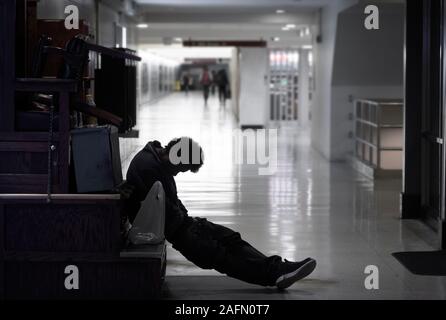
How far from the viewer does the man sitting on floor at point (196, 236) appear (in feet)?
19.1

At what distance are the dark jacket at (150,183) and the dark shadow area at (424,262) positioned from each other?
6.54ft

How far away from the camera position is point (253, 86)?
80.7 feet

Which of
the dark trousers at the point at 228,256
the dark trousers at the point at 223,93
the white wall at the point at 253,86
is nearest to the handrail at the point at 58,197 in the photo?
the dark trousers at the point at 228,256

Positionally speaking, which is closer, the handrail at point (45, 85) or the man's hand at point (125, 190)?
the handrail at point (45, 85)

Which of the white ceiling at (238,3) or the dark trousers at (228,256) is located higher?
the white ceiling at (238,3)

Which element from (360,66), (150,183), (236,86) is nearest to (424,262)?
(150,183)

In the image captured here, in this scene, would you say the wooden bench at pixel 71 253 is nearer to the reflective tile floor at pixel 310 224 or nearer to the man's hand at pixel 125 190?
the man's hand at pixel 125 190

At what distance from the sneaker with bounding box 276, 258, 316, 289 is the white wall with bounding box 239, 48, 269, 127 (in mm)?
18375

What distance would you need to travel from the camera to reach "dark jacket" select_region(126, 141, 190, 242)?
5.89m

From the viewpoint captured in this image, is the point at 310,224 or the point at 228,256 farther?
the point at 310,224

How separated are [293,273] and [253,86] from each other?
62.3 feet

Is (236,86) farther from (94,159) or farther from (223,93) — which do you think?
(94,159)
